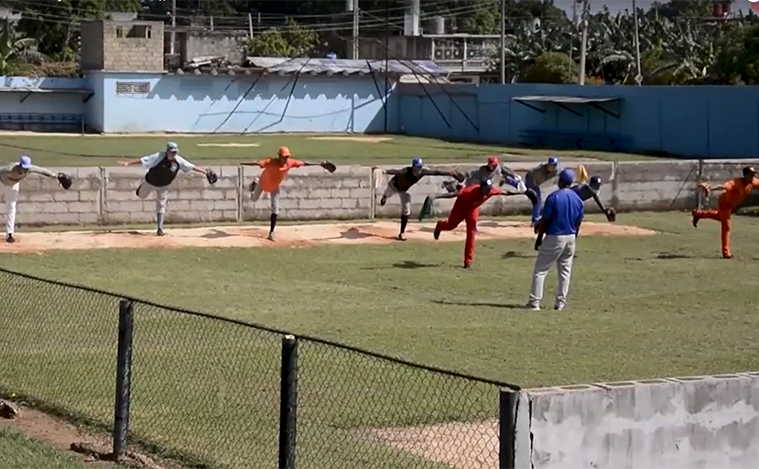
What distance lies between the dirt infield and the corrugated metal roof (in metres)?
45.4

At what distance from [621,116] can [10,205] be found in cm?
4077

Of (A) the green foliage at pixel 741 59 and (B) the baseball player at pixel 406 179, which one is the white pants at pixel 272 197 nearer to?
(B) the baseball player at pixel 406 179

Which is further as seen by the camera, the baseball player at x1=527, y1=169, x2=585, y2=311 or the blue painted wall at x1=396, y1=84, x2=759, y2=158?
the blue painted wall at x1=396, y1=84, x2=759, y2=158

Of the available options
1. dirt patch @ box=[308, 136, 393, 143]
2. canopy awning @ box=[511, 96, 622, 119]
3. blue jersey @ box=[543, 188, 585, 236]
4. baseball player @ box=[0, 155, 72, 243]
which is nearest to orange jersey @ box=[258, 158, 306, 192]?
baseball player @ box=[0, 155, 72, 243]

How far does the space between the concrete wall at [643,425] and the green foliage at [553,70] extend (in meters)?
75.9

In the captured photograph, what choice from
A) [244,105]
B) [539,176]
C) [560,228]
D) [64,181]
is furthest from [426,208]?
[244,105]

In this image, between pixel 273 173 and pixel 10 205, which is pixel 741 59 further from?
pixel 10 205

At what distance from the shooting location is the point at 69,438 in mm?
12484

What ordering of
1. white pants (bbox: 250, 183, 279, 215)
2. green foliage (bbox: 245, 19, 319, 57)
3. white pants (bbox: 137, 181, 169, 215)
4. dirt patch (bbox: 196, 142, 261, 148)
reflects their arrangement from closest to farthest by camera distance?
white pants (bbox: 137, 181, 169, 215) < white pants (bbox: 250, 183, 279, 215) < dirt patch (bbox: 196, 142, 261, 148) < green foliage (bbox: 245, 19, 319, 57)

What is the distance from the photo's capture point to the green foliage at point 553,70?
86.9 meters

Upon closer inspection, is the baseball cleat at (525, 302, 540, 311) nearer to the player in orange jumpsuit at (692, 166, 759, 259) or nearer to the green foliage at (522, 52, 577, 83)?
the player in orange jumpsuit at (692, 166, 759, 259)

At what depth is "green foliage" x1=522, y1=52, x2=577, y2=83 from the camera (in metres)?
86.9

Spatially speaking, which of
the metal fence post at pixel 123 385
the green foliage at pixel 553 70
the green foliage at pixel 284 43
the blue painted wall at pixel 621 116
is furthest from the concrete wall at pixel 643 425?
the green foliage at pixel 284 43

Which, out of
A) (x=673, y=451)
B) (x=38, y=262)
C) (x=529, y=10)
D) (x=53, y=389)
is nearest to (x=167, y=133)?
(x=38, y=262)
